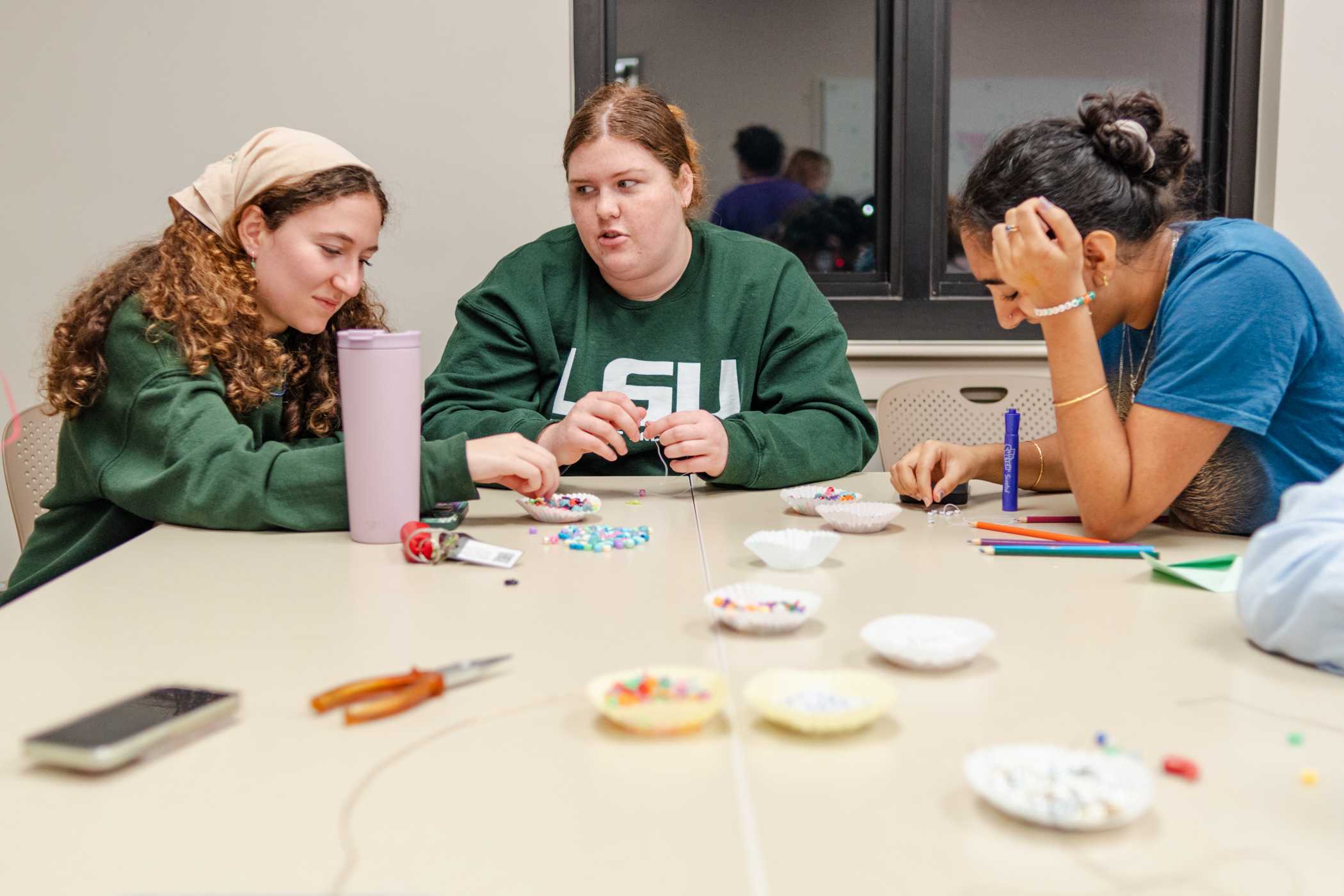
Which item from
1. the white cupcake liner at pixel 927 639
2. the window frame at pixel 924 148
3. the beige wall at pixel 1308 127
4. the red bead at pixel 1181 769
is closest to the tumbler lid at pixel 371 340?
the white cupcake liner at pixel 927 639

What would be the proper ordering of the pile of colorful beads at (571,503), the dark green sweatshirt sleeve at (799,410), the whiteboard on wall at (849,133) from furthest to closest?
the whiteboard on wall at (849,133), the dark green sweatshirt sleeve at (799,410), the pile of colorful beads at (571,503)

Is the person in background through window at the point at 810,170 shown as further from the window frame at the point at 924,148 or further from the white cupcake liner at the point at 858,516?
the white cupcake liner at the point at 858,516

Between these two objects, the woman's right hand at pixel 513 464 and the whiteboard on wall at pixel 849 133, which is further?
the whiteboard on wall at pixel 849 133

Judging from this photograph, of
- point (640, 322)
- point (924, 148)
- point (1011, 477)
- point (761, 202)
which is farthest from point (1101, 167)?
point (761, 202)

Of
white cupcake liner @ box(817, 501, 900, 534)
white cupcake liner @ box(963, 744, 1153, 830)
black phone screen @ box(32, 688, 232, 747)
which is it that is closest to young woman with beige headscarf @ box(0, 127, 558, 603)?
white cupcake liner @ box(817, 501, 900, 534)

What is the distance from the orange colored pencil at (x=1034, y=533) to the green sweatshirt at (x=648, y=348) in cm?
48

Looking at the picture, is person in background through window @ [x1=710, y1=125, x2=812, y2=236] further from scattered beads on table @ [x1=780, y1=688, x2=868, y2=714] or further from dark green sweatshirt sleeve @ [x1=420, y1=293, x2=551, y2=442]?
scattered beads on table @ [x1=780, y1=688, x2=868, y2=714]

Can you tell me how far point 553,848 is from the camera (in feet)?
1.88

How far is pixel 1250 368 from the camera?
4.19 ft

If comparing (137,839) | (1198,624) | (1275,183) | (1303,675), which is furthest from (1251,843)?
(1275,183)

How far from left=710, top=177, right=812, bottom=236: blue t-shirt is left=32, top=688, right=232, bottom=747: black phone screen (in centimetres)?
240

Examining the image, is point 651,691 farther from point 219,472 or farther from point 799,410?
point 799,410

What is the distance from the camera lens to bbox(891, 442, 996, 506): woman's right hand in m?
1.52

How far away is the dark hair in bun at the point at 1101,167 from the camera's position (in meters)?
1.36
